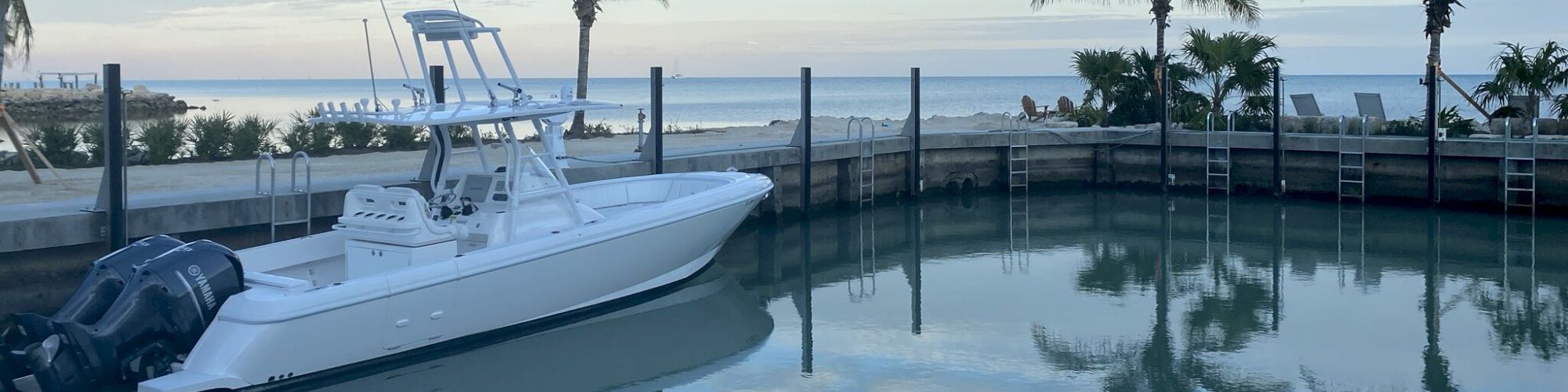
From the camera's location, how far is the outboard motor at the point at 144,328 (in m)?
7.61

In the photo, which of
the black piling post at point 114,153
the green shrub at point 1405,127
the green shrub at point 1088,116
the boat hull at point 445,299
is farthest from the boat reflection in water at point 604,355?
the green shrub at point 1088,116

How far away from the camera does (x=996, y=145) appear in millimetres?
20453

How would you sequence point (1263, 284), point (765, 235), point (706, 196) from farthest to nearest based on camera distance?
point (765, 235) < point (1263, 284) < point (706, 196)

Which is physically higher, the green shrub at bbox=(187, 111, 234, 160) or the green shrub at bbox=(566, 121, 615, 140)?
the green shrub at bbox=(566, 121, 615, 140)

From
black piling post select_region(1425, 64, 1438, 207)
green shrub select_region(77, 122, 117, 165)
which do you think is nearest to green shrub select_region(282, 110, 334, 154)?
green shrub select_region(77, 122, 117, 165)

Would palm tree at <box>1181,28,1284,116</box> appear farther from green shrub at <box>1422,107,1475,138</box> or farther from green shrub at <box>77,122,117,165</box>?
green shrub at <box>77,122,117,165</box>

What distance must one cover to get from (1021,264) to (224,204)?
7633mm

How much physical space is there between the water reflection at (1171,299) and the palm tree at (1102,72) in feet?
14.4

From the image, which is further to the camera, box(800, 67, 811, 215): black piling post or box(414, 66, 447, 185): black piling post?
box(800, 67, 811, 215): black piling post

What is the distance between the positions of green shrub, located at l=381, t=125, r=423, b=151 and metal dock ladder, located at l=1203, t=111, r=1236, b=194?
11.9 meters

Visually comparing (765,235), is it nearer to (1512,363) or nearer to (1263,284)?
(1263,284)

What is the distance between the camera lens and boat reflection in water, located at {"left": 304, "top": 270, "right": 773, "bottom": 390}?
29.0 ft

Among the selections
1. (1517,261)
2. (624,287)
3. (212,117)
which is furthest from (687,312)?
(212,117)

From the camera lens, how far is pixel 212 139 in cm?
1820
